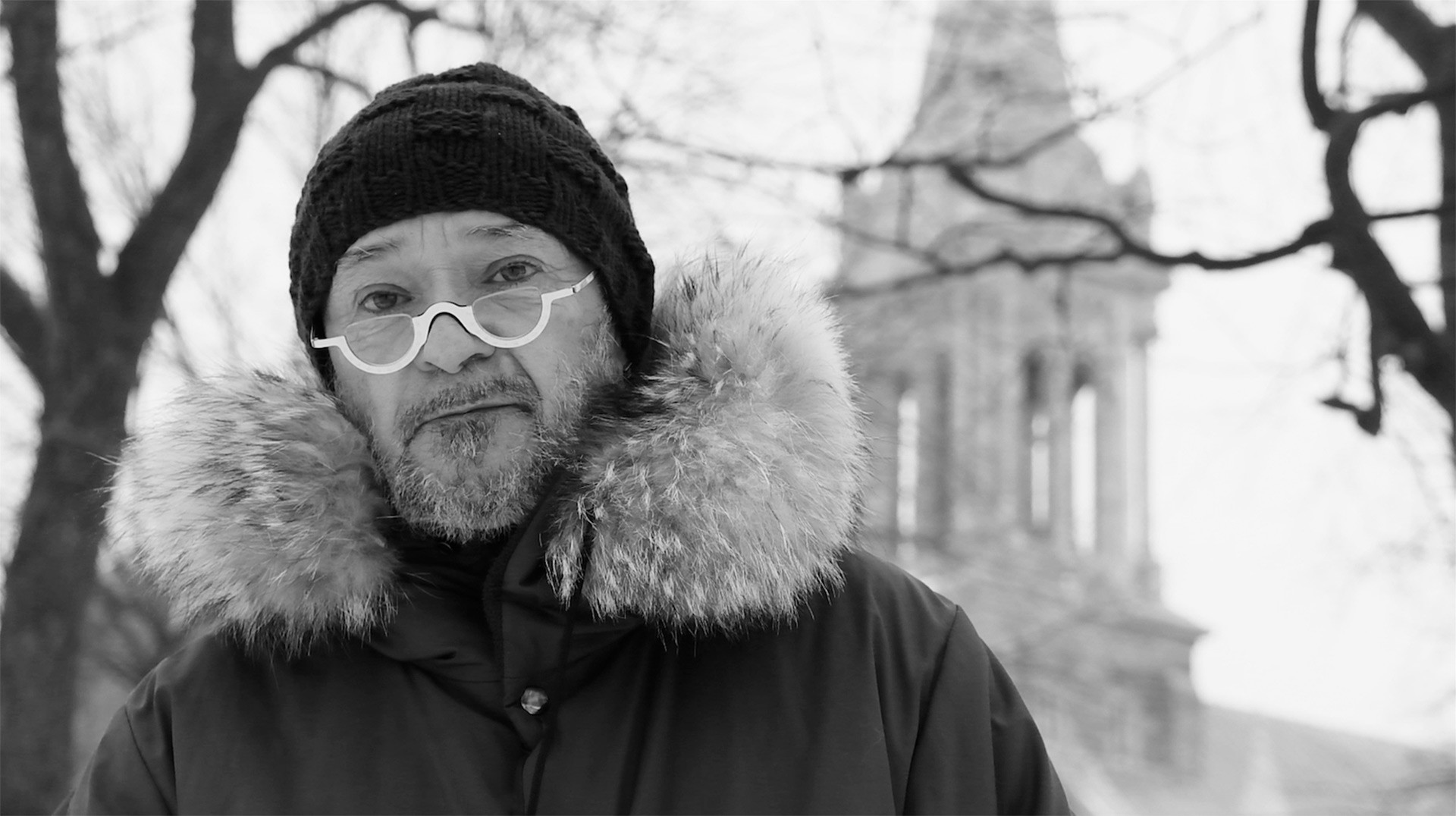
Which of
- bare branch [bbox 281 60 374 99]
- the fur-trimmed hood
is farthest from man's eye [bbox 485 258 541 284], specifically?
bare branch [bbox 281 60 374 99]

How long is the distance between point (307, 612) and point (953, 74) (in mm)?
7199

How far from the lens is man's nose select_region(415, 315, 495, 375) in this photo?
2.28 m

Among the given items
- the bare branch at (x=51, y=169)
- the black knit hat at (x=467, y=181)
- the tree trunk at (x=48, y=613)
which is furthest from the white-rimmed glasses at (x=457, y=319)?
the bare branch at (x=51, y=169)

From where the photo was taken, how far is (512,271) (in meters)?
2.40

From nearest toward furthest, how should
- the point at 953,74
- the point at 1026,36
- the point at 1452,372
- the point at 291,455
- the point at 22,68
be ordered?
the point at 291,455
the point at 1452,372
the point at 22,68
the point at 1026,36
the point at 953,74

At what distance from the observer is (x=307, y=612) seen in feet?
7.18

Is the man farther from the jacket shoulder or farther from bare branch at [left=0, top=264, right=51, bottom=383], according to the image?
bare branch at [left=0, top=264, right=51, bottom=383]

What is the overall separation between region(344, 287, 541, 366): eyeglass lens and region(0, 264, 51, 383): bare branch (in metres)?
4.32

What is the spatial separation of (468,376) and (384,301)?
0.21m

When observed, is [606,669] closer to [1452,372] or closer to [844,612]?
[844,612]

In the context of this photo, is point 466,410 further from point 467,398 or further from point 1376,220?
point 1376,220

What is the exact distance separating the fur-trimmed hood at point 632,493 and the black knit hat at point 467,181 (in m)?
0.17

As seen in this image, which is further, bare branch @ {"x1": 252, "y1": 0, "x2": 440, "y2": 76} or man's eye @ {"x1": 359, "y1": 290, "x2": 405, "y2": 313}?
bare branch @ {"x1": 252, "y1": 0, "x2": 440, "y2": 76}

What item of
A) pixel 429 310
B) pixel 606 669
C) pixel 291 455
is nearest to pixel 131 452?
pixel 291 455
